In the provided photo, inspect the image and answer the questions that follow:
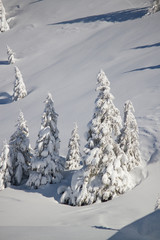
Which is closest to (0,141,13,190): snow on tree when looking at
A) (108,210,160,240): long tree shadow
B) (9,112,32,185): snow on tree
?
(9,112,32,185): snow on tree

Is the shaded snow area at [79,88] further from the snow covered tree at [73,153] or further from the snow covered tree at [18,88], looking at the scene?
the snow covered tree at [73,153]

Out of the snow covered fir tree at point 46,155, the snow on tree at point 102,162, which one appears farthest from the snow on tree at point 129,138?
the snow covered fir tree at point 46,155

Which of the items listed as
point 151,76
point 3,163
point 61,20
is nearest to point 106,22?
point 61,20

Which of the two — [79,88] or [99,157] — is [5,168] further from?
[79,88]

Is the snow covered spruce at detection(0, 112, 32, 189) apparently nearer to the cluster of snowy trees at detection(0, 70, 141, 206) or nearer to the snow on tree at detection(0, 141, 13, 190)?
the snow on tree at detection(0, 141, 13, 190)

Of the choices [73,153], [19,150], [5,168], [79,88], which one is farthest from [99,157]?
[79,88]

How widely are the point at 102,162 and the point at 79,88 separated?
132ft

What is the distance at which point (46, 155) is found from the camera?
2142 centimetres

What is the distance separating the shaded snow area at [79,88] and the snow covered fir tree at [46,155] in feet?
2.64

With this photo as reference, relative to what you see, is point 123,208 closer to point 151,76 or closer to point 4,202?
point 4,202

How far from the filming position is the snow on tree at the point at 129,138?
20.3 metres

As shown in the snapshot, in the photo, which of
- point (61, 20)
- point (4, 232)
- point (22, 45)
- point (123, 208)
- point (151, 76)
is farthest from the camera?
point (61, 20)

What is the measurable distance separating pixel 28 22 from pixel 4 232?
407 ft

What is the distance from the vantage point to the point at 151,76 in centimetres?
4847
